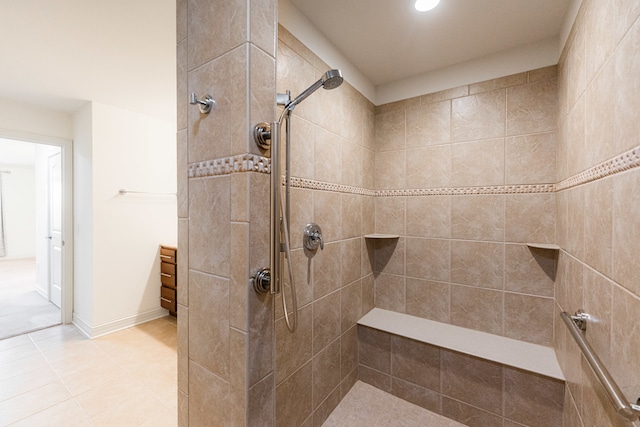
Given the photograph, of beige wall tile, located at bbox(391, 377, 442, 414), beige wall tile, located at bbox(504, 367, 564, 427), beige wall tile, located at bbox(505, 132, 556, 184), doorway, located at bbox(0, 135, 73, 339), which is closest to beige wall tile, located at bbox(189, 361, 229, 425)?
beige wall tile, located at bbox(391, 377, 442, 414)

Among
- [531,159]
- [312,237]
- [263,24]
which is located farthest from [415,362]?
[263,24]

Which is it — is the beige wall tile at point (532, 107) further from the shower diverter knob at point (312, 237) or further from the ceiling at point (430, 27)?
the shower diverter knob at point (312, 237)

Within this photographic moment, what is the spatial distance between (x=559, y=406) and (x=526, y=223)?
3.44 feet

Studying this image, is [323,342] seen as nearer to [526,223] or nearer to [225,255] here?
[225,255]

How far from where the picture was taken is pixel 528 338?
181 centimetres

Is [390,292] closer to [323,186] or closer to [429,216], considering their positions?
[429,216]

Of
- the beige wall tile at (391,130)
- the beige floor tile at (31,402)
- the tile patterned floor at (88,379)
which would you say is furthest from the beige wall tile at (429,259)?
the beige floor tile at (31,402)

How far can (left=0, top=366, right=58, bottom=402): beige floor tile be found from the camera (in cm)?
189

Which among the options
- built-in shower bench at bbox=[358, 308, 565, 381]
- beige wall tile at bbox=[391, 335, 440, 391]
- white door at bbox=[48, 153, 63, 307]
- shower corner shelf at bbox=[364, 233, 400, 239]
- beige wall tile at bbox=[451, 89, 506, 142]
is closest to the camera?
built-in shower bench at bbox=[358, 308, 565, 381]

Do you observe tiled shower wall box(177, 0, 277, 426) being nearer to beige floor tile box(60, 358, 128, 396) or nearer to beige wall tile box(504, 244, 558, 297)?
beige floor tile box(60, 358, 128, 396)

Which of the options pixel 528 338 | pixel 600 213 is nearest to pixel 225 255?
pixel 600 213

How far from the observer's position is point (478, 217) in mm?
1968

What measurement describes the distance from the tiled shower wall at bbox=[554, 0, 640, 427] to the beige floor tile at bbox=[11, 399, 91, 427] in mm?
2635

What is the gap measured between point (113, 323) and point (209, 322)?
257cm
